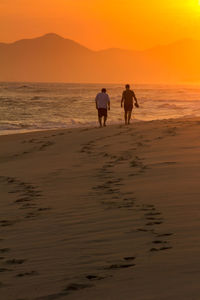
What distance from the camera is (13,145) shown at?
53.3 ft

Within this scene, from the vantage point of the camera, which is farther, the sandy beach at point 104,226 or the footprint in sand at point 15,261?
the footprint in sand at point 15,261

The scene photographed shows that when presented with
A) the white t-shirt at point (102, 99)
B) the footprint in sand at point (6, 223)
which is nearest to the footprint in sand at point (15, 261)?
the footprint in sand at point (6, 223)

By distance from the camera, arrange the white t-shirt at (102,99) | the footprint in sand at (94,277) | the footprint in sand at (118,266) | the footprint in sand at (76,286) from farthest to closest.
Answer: the white t-shirt at (102,99)
the footprint in sand at (118,266)
the footprint in sand at (94,277)
the footprint in sand at (76,286)

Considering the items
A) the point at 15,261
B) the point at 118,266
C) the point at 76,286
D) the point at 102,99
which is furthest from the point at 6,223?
the point at 102,99

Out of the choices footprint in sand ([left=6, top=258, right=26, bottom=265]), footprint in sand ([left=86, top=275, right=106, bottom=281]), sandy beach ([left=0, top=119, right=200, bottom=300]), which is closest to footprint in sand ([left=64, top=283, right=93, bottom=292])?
sandy beach ([left=0, top=119, right=200, bottom=300])

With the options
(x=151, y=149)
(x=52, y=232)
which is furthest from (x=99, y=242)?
(x=151, y=149)

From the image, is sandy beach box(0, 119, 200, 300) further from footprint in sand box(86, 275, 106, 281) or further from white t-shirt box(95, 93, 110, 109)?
white t-shirt box(95, 93, 110, 109)

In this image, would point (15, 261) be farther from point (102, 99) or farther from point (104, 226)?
point (102, 99)

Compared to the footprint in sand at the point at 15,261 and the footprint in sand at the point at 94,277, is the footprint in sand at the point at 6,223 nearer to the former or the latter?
the footprint in sand at the point at 15,261

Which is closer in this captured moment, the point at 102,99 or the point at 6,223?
the point at 6,223

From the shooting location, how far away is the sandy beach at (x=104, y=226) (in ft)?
13.1

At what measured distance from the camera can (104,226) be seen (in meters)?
5.75

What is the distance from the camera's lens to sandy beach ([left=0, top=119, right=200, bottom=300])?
3.98 meters

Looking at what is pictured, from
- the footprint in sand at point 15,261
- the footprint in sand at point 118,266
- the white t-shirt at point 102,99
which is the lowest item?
the footprint in sand at point 15,261
